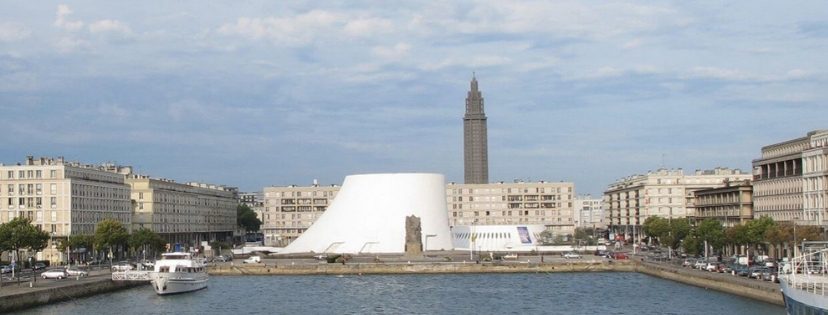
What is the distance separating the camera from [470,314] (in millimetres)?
47250

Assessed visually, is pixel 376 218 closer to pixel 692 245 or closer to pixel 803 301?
pixel 692 245

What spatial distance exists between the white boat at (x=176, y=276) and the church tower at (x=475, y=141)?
9998cm

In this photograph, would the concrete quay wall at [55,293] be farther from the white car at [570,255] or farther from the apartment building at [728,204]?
the apartment building at [728,204]

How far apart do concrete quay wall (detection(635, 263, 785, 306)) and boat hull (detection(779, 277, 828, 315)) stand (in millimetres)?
11392

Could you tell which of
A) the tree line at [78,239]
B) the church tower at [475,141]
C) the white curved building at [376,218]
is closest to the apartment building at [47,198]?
the tree line at [78,239]

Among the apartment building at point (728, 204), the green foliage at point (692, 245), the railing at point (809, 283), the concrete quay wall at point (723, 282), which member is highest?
the apartment building at point (728, 204)

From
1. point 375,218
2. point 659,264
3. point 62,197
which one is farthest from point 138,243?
point 659,264

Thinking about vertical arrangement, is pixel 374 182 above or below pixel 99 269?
above

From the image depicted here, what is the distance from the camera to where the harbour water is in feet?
160

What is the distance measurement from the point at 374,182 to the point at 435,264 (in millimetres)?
19400

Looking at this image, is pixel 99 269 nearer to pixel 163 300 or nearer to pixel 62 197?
pixel 62 197

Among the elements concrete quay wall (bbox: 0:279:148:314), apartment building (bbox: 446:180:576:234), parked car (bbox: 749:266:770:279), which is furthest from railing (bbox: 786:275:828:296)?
apartment building (bbox: 446:180:576:234)

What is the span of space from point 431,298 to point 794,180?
28.8 metres

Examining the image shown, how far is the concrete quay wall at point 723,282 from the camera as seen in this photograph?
47094mm
